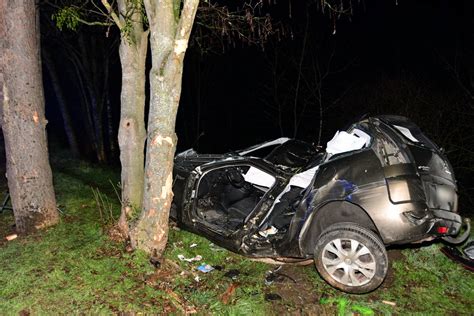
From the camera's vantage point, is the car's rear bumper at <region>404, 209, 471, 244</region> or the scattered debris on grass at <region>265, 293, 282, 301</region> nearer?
the car's rear bumper at <region>404, 209, 471, 244</region>

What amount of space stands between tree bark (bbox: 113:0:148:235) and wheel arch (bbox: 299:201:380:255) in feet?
7.83

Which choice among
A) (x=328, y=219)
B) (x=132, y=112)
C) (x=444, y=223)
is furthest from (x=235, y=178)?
(x=444, y=223)

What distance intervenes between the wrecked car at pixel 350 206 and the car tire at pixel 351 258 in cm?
1

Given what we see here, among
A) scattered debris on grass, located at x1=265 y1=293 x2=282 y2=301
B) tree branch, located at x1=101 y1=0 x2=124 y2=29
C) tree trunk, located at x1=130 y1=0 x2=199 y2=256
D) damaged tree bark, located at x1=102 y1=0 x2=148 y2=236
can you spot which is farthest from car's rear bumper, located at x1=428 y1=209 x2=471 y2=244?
tree branch, located at x1=101 y1=0 x2=124 y2=29

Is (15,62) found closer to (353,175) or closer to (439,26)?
(353,175)

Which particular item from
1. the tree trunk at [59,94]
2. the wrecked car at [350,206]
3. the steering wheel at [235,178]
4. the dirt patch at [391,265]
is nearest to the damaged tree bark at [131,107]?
the wrecked car at [350,206]

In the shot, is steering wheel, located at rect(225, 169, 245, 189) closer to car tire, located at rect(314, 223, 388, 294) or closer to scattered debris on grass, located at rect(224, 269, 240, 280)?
scattered debris on grass, located at rect(224, 269, 240, 280)

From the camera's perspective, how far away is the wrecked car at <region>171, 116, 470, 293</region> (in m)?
3.66

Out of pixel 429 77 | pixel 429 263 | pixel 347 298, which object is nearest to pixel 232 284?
pixel 347 298

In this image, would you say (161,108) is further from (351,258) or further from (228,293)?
(351,258)

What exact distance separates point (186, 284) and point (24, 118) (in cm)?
315

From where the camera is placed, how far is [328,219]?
13.7 feet

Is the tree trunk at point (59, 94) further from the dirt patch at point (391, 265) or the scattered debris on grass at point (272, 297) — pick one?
the dirt patch at point (391, 265)

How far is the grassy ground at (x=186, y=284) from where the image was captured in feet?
12.1
